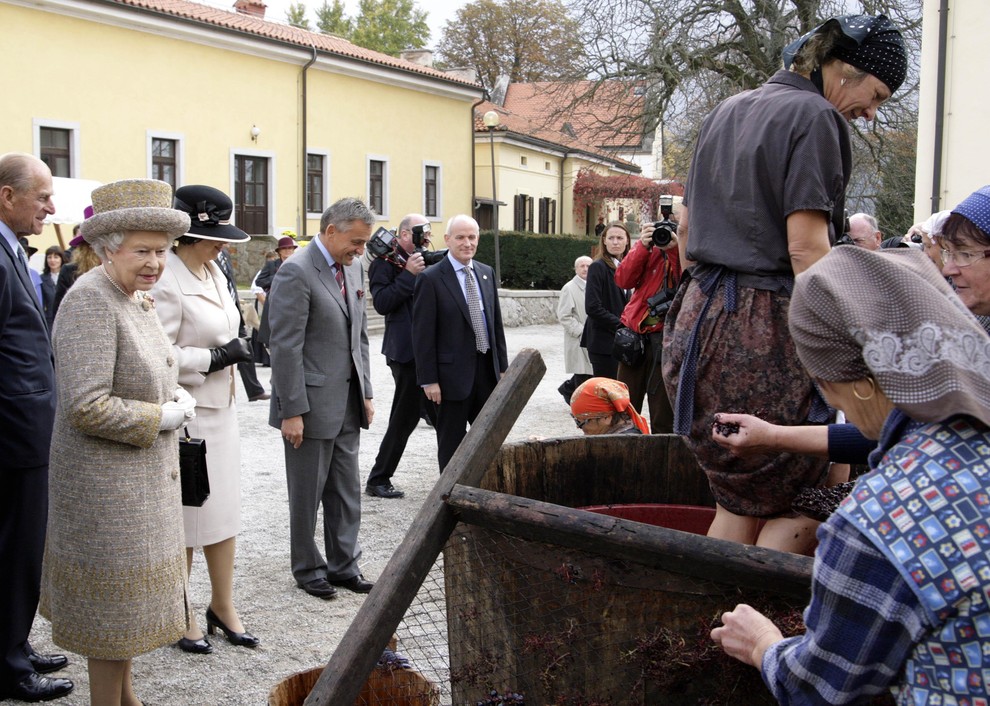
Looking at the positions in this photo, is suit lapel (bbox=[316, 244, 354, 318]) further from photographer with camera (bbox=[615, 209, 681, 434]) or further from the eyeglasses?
the eyeglasses

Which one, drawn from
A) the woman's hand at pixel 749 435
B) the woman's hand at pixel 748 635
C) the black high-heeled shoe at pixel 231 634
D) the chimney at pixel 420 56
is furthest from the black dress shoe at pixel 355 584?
the chimney at pixel 420 56

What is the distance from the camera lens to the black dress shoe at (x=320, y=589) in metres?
4.98

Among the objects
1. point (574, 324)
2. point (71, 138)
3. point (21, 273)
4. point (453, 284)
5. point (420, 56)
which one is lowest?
point (574, 324)

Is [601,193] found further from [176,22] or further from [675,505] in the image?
[675,505]

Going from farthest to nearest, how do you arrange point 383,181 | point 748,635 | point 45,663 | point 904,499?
point 383,181 < point 45,663 < point 748,635 < point 904,499

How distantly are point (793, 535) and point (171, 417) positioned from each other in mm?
2091

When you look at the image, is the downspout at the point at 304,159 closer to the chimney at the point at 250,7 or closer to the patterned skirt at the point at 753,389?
the chimney at the point at 250,7

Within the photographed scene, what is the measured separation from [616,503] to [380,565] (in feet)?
6.72

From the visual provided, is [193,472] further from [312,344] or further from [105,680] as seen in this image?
[312,344]

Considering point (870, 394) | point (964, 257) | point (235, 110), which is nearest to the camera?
point (870, 394)

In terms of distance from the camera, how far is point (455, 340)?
6258mm

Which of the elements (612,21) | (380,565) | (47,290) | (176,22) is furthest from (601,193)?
(380,565)

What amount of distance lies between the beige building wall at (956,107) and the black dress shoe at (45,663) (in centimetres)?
1160

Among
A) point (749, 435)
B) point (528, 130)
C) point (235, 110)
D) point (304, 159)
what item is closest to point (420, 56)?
point (528, 130)
